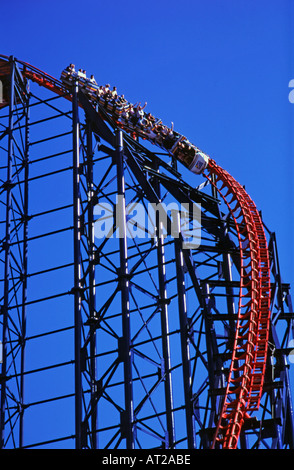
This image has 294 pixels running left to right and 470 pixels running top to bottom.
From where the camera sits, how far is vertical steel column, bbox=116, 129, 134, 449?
67.5 feet

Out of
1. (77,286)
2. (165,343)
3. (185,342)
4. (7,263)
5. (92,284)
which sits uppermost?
(7,263)

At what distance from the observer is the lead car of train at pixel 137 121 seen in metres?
28.0

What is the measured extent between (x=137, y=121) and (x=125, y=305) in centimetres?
854

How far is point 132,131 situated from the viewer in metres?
28.9

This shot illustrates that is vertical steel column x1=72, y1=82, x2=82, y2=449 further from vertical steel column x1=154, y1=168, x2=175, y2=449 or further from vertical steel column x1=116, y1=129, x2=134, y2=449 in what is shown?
vertical steel column x1=154, y1=168, x2=175, y2=449

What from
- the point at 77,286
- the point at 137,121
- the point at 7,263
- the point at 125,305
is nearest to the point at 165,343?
the point at 125,305

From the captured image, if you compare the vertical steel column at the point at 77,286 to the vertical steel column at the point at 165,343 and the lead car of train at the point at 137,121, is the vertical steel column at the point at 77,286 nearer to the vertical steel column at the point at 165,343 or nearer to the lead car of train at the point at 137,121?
the lead car of train at the point at 137,121

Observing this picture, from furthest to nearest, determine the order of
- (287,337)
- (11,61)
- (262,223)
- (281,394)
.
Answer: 1. (11,61)
2. (262,223)
3. (287,337)
4. (281,394)

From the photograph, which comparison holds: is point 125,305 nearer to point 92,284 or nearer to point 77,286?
point 77,286

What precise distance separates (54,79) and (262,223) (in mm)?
7624

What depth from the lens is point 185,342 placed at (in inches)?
875

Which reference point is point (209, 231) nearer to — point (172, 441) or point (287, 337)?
point (287, 337)

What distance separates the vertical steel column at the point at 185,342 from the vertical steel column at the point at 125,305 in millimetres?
1304


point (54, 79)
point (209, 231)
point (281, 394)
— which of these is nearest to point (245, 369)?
point (281, 394)
